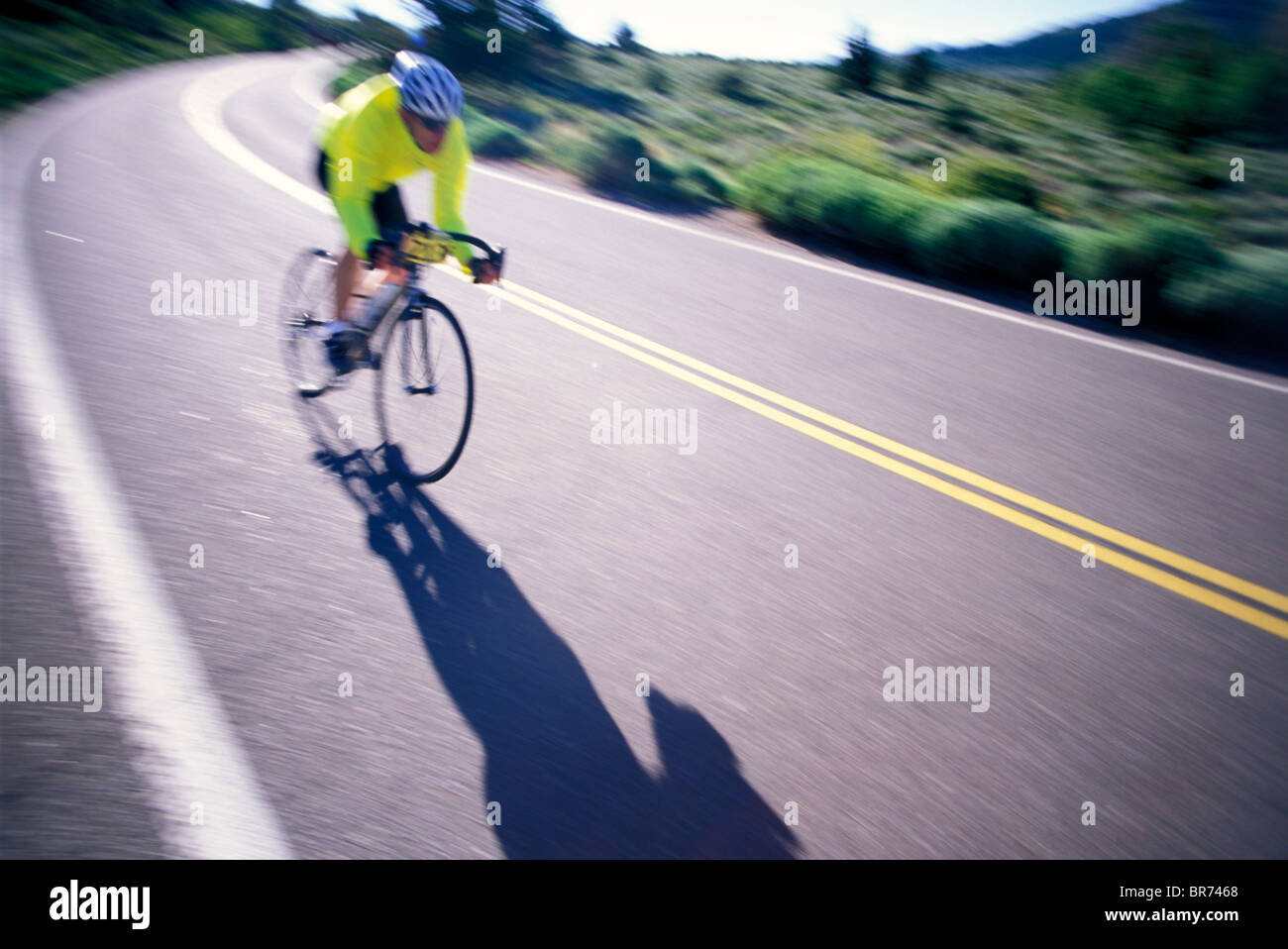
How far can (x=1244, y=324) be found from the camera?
8.72m

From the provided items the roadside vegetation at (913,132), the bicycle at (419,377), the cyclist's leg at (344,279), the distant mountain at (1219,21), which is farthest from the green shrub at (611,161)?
the distant mountain at (1219,21)

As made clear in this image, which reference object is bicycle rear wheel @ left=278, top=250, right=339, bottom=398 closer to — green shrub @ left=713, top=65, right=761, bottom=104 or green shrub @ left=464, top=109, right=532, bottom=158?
green shrub @ left=464, top=109, right=532, bottom=158

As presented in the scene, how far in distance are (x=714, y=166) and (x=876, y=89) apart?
81.8ft

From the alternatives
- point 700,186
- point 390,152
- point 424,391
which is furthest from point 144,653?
point 700,186

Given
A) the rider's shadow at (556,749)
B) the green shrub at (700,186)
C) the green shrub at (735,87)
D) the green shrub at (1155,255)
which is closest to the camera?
the rider's shadow at (556,749)

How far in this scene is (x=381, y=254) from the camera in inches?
159

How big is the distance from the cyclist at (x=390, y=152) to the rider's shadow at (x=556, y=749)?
148 centimetres

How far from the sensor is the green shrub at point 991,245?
34.2 feet

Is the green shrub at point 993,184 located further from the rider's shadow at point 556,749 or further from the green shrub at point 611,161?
the rider's shadow at point 556,749

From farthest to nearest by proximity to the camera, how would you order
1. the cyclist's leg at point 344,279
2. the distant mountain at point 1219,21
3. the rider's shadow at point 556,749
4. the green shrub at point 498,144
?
the distant mountain at point 1219,21 → the green shrub at point 498,144 → the cyclist's leg at point 344,279 → the rider's shadow at point 556,749

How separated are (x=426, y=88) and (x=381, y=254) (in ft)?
2.74

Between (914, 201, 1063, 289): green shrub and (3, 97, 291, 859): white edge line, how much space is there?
977cm

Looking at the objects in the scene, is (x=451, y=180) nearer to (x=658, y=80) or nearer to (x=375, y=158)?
(x=375, y=158)
